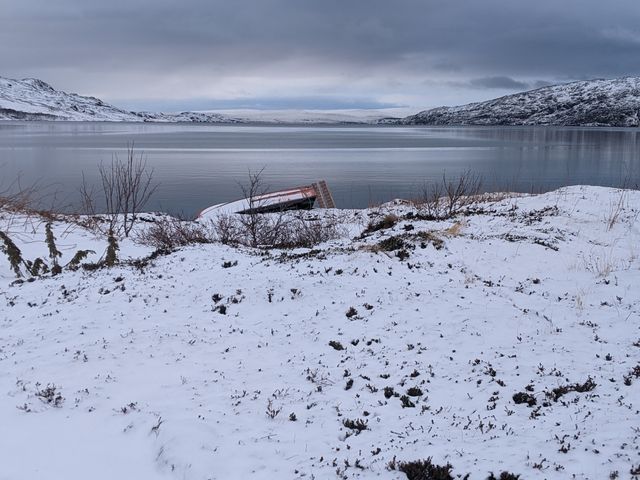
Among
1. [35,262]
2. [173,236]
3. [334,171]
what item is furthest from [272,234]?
[334,171]

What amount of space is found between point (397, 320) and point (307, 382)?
221 cm

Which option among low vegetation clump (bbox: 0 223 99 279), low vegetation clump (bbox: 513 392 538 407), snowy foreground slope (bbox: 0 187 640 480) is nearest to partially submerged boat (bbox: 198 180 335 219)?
low vegetation clump (bbox: 0 223 99 279)

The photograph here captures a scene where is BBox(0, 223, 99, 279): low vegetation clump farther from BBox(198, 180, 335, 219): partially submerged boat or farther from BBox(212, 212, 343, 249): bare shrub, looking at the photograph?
BBox(198, 180, 335, 219): partially submerged boat

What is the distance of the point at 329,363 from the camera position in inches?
275

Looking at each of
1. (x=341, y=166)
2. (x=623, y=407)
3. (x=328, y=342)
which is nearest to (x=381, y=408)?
(x=328, y=342)

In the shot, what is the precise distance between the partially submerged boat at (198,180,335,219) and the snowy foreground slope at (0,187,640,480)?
416 inches

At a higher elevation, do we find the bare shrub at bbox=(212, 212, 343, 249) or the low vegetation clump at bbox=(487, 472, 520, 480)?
the bare shrub at bbox=(212, 212, 343, 249)

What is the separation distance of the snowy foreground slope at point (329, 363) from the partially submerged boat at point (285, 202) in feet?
34.7

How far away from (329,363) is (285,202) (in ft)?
56.5

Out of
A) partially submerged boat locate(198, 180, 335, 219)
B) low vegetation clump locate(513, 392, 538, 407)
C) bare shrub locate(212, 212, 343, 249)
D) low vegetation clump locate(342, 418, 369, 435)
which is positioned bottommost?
low vegetation clump locate(342, 418, 369, 435)

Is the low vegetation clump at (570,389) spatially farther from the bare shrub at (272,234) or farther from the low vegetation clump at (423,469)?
the bare shrub at (272,234)

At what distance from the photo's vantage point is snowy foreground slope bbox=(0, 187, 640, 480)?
4.85 m

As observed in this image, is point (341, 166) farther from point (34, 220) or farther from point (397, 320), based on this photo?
point (397, 320)

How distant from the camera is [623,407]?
5293 mm
